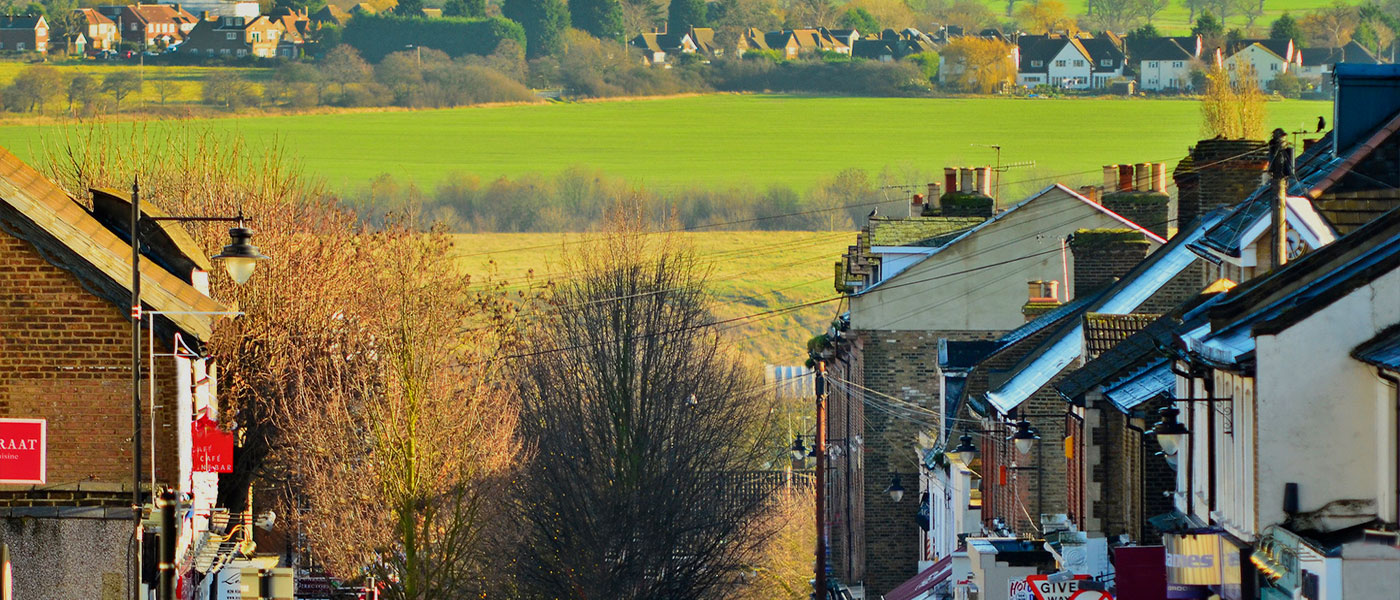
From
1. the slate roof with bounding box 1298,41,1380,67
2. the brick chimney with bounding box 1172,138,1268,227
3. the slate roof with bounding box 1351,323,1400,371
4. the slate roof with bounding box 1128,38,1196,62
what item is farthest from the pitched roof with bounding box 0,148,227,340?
the slate roof with bounding box 1128,38,1196,62

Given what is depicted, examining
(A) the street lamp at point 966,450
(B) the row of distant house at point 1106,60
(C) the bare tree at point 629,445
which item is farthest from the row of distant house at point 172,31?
(A) the street lamp at point 966,450

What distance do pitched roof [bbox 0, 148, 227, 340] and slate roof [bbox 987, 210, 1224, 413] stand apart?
13.4 meters

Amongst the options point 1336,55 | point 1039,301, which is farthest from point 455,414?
point 1336,55

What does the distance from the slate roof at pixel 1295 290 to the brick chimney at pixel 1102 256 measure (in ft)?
51.4

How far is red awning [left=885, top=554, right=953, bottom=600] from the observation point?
124 ft

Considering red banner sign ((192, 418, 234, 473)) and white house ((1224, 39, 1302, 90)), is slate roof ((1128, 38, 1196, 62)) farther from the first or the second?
red banner sign ((192, 418, 234, 473))

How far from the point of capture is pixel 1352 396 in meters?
17.1

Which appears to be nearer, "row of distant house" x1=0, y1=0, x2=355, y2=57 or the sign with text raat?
the sign with text raat

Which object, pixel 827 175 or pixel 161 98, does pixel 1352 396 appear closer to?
pixel 161 98

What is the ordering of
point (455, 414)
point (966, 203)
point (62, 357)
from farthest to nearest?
point (966, 203)
point (455, 414)
point (62, 357)

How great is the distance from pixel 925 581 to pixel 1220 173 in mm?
11198

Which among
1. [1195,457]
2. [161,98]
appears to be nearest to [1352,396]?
[1195,457]

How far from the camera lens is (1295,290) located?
739 inches

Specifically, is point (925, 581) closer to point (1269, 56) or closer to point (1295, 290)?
point (1295, 290)
